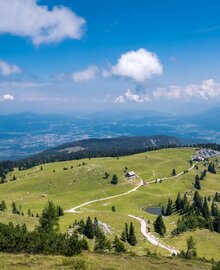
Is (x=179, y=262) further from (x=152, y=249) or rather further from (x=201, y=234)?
(x=201, y=234)

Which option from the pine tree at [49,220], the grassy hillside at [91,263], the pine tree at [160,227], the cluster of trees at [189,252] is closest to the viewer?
the grassy hillside at [91,263]

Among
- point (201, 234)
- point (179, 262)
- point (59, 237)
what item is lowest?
point (201, 234)

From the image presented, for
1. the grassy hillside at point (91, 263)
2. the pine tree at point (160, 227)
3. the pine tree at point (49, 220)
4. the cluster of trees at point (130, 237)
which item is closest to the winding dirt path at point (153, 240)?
the pine tree at point (160, 227)

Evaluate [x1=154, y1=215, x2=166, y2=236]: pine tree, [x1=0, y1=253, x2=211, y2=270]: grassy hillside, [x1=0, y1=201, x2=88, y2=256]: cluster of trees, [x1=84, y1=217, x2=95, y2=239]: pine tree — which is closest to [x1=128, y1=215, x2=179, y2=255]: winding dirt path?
[x1=154, y1=215, x2=166, y2=236]: pine tree

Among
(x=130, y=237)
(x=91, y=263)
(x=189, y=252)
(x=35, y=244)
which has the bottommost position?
(x=130, y=237)

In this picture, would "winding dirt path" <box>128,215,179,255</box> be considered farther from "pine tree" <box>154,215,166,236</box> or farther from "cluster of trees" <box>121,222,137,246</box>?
"cluster of trees" <box>121,222,137,246</box>

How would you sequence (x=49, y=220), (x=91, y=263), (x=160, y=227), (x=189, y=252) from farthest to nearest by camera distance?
(x=160, y=227) → (x=189, y=252) → (x=49, y=220) → (x=91, y=263)

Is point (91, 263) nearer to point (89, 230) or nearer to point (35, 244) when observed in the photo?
point (35, 244)

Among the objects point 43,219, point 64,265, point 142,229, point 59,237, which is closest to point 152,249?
point 142,229

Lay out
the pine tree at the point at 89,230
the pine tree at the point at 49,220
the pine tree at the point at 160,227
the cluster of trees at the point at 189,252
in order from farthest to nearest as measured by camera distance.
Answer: the pine tree at the point at 160,227 → the pine tree at the point at 89,230 → the pine tree at the point at 49,220 → the cluster of trees at the point at 189,252

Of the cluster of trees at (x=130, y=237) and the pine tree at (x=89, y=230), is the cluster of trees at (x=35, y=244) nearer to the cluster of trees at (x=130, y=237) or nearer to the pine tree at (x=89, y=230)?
the pine tree at (x=89, y=230)

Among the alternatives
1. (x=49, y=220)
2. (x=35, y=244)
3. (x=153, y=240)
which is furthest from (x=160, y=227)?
(x=35, y=244)
